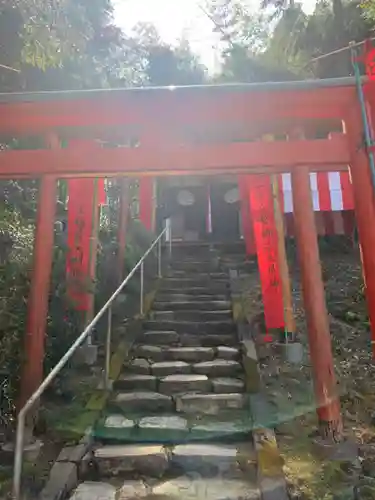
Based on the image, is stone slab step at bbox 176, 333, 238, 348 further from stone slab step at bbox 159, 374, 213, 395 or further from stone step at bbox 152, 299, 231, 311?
stone slab step at bbox 159, 374, 213, 395

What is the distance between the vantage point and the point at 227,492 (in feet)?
12.1

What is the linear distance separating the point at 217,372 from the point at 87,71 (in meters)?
7.20

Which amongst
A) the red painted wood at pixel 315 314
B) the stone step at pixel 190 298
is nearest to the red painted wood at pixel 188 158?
the red painted wood at pixel 315 314

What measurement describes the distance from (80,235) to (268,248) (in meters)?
2.84

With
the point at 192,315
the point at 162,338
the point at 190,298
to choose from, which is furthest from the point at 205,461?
the point at 190,298

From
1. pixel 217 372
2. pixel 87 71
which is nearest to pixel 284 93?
pixel 217 372

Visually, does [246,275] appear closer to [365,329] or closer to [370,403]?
[365,329]

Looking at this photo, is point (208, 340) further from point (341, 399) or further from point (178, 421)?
point (178, 421)

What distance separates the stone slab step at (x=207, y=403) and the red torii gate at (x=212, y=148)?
1.04 metres

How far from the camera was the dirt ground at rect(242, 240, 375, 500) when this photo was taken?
146 inches

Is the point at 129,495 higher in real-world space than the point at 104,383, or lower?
lower

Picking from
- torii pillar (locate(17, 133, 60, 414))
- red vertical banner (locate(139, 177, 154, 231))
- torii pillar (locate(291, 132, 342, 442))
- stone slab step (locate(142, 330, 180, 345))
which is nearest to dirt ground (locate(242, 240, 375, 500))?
torii pillar (locate(291, 132, 342, 442))

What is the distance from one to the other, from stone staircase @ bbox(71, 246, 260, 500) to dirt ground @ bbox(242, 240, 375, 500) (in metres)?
0.38

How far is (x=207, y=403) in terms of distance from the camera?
515cm
